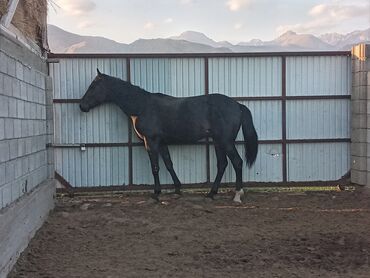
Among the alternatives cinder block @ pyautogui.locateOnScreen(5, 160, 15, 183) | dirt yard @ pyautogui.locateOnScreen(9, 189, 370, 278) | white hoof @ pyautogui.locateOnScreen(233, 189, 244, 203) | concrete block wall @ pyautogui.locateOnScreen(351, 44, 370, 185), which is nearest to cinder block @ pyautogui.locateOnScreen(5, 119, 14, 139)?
cinder block @ pyautogui.locateOnScreen(5, 160, 15, 183)

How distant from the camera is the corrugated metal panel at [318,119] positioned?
8734 mm

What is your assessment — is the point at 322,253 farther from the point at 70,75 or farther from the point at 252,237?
the point at 70,75

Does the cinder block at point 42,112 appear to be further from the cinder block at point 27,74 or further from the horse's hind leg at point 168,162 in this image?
the horse's hind leg at point 168,162

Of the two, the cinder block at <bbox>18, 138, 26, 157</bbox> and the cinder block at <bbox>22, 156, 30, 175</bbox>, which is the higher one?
the cinder block at <bbox>18, 138, 26, 157</bbox>

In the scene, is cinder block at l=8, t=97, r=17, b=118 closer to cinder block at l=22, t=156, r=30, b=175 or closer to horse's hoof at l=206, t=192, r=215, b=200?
cinder block at l=22, t=156, r=30, b=175

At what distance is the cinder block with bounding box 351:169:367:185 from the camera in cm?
836

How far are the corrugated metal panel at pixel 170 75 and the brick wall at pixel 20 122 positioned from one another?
1.78 metres

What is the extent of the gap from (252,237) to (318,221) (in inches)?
48.8

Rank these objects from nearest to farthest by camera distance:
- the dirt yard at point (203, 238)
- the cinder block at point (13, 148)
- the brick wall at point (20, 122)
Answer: the dirt yard at point (203, 238) → the brick wall at point (20, 122) → the cinder block at point (13, 148)

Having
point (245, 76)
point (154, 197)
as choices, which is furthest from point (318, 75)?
point (154, 197)

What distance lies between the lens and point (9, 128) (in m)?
4.88

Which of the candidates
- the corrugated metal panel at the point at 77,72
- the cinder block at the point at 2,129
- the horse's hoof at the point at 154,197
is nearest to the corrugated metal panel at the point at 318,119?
the horse's hoof at the point at 154,197

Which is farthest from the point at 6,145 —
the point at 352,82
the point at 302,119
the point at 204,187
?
the point at 352,82

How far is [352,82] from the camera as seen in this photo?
342 inches
